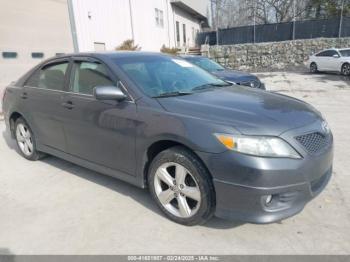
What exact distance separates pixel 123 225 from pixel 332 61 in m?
16.9

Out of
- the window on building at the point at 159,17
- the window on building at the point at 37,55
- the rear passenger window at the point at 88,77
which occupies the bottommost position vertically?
the rear passenger window at the point at 88,77

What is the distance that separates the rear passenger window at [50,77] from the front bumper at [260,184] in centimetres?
242

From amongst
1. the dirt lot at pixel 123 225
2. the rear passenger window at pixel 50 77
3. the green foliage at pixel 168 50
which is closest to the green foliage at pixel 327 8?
the green foliage at pixel 168 50

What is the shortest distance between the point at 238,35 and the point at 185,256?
2256cm

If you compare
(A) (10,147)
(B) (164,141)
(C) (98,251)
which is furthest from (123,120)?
(A) (10,147)

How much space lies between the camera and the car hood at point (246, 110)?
2.68 meters

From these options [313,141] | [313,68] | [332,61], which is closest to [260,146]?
[313,141]

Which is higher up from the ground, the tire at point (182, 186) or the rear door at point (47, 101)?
the rear door at point (47, 101)

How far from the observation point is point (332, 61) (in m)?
16.8

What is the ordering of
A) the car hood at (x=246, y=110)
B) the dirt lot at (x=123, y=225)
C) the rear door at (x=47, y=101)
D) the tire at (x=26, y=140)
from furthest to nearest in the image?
the tire at (x=26, y=140), the rear door at (x=47, y=101), the dirt lot at (x=123, y=225), the car hood at (x=246, y=110)

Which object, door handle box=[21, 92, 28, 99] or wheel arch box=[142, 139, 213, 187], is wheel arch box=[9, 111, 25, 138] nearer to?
door handle box=[21, 92, 28, 99]

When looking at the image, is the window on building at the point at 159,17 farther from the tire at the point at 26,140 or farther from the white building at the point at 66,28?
the tire at the point at 26,140

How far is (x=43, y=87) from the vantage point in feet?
14.7

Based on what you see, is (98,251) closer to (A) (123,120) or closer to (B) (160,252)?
(B) (160,252)
